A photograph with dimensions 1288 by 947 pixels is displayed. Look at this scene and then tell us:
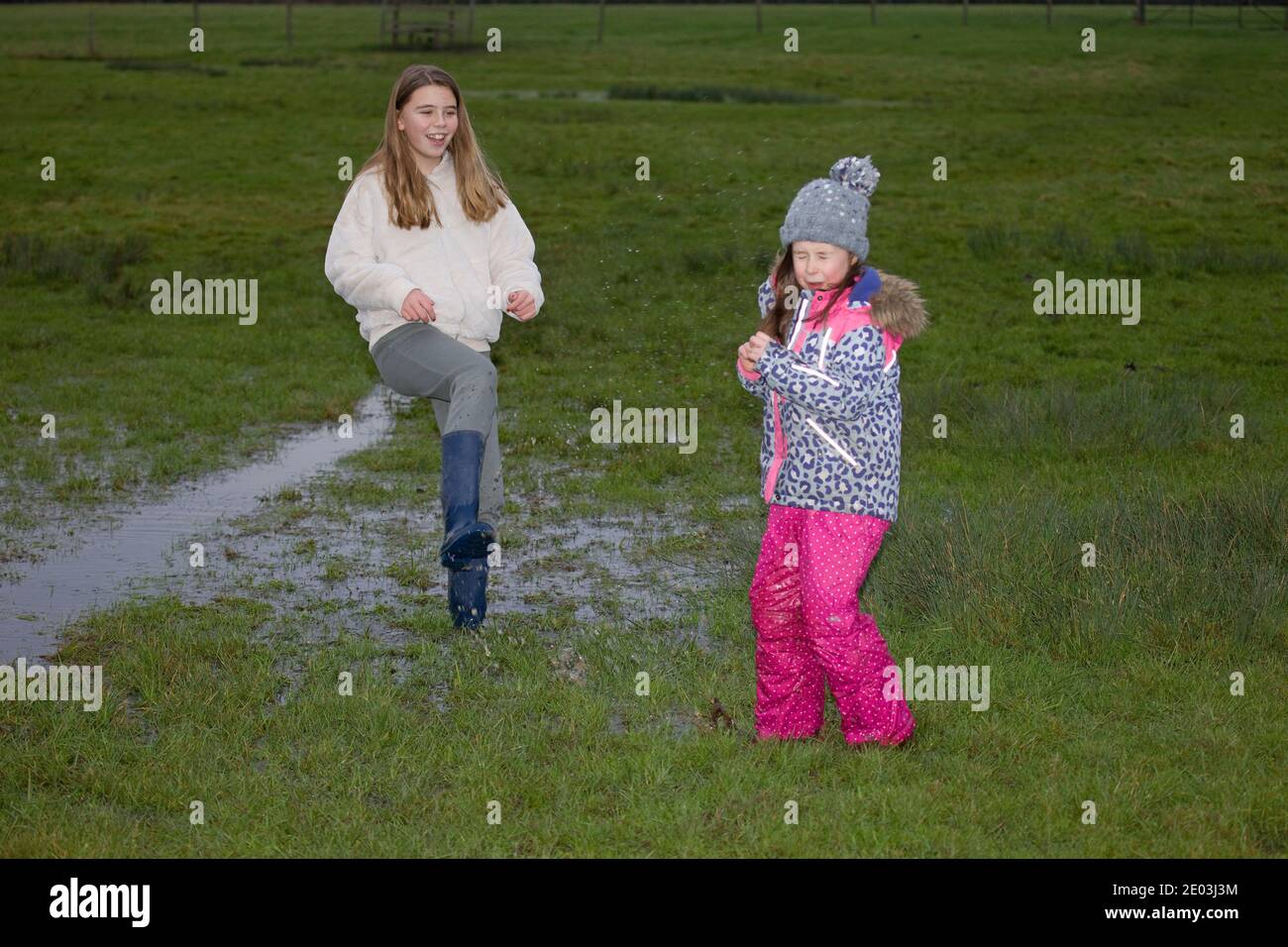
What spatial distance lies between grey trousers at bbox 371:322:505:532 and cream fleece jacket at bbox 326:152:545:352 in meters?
0.08

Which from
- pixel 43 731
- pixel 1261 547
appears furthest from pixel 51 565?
pixel 1261 547

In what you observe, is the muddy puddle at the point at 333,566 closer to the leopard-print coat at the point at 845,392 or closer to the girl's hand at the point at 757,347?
the leopard-print coat at the point at 845,392

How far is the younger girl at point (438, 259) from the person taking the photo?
6.12 metres

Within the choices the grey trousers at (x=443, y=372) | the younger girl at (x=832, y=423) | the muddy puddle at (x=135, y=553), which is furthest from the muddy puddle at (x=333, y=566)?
the younger girl at (x=832, y=423)

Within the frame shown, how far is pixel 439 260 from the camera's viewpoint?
6332 millimetres

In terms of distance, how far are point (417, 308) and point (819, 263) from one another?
5.71 feet

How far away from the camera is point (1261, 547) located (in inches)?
282

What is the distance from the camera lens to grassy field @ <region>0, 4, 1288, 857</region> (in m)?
4.83

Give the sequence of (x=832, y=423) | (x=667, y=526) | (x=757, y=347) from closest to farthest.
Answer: (x=757, y=347)
(x=832, y=423)
(x=667, y=526)
